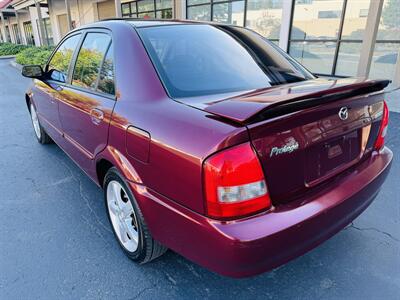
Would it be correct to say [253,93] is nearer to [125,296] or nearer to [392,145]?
[125,296]

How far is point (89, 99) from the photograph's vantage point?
2.50 meters

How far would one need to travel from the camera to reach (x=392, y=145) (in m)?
4.34

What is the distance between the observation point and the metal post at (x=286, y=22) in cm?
887

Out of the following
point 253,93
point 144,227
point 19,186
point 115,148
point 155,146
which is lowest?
point 19,186

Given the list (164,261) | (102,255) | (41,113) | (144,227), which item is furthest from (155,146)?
Result: (41,113)

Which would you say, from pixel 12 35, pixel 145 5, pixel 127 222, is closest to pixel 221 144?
pixel 127 222

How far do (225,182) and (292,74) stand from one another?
1366mm

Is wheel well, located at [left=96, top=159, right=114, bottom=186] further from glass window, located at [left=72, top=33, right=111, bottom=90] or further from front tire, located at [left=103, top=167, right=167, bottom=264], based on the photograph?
glass window, located at [left=72, top=33, right=111, bottom=90]

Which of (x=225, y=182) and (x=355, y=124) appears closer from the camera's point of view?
(x=225, y=182)

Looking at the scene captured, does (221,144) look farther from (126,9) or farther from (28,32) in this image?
(28,32)

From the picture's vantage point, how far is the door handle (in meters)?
2.27

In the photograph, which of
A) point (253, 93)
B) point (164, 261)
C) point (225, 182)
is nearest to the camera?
point (225, 182)

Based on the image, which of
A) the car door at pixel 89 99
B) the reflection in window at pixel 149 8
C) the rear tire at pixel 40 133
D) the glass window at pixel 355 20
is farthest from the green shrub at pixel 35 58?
the car door at pixel 89 99

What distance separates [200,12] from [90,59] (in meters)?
10.4
